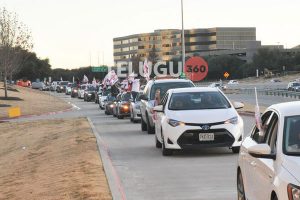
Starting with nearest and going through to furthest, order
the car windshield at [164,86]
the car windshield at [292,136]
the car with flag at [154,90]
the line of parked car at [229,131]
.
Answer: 1. the line of parked car at [229,131]
2. the car windshield at [292,136]
3. the car with flag at [154,90]
4. the car windshield at [164,86]

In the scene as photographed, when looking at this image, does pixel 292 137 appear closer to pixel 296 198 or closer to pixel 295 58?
pixel 296 198

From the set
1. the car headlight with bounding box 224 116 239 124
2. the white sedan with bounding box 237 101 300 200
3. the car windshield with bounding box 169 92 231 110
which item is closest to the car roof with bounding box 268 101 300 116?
the white sedan with bounding box 237 101 300 200

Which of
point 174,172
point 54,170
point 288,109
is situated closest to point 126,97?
point 54,170

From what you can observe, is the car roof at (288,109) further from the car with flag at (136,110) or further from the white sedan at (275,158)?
the car with flag at (136,110)

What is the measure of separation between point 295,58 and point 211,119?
451 ft

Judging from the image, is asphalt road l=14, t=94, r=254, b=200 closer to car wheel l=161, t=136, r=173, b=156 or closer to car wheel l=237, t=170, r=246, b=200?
car wheel l=161, t=136, r=173, b=156

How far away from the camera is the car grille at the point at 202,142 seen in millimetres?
15109

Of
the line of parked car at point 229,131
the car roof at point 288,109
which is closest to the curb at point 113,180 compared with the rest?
the line of parked car at point 229,131

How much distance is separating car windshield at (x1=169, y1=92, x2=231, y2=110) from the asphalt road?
42.8 inches

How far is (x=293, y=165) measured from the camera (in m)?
6.12

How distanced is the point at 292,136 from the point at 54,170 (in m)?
8.03

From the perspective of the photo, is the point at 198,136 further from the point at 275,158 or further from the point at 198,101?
the point at 275,158

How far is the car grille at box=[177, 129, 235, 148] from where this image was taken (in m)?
15.1

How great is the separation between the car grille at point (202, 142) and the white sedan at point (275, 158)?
675cm
